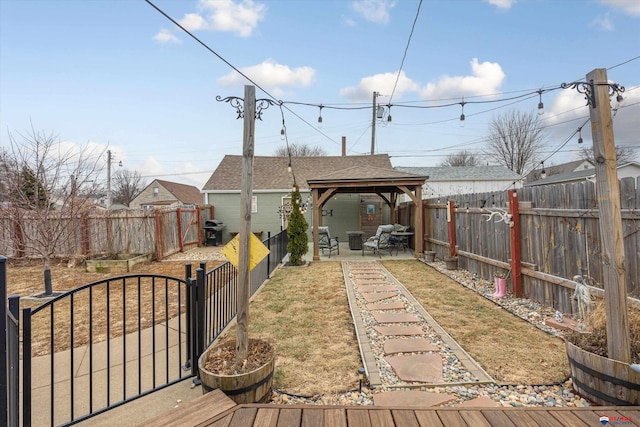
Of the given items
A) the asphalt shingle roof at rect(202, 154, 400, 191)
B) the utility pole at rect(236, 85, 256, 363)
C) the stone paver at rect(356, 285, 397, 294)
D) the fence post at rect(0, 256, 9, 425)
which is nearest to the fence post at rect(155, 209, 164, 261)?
the asphalt shingle roof at rect(202, 154, 400, 191)

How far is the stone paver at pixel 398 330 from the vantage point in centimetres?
373

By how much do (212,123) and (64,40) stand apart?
3.76 metres

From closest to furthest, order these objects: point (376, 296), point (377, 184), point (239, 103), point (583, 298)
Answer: point (239, 103)
point (583, 298)
point (376, 296)
point (377, 184)

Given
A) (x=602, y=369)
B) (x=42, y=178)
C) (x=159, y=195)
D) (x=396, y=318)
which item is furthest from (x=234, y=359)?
(x=159, y=195)

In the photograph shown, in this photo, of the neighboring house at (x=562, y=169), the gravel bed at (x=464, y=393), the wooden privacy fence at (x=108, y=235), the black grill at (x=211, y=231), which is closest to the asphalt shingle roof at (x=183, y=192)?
the black grill at (x=211, y=231)

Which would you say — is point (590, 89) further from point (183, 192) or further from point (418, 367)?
point (183, 192)

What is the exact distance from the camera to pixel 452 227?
7.73 metres

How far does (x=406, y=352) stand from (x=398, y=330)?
0.62 m

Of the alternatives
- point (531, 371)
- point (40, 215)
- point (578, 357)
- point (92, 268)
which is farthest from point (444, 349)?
point (92, 268)

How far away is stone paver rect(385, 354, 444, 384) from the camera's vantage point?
8.80 feet

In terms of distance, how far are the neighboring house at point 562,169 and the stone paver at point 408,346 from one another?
27.9 m

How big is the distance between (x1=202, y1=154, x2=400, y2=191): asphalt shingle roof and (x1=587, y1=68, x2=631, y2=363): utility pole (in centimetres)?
1167

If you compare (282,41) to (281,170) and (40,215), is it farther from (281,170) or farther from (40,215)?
(281,170)

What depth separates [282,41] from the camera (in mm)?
6734
